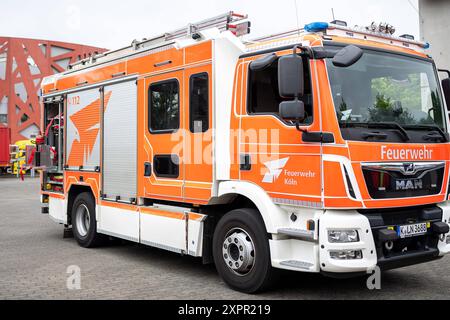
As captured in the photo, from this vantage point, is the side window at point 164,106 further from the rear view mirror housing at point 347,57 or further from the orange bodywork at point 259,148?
the rear view mirror housing at point 347,57

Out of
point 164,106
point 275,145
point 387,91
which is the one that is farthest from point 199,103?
point 387,91

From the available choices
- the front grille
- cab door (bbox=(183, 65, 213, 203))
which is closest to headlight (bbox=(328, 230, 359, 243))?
the front grille

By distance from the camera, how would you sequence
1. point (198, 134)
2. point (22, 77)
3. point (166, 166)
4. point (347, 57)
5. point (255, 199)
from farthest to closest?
point (22, 77) → point (166, 166) → point (198, 134) → point (255, 199) → point (347, 57)

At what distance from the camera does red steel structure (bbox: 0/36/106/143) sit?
49156mm

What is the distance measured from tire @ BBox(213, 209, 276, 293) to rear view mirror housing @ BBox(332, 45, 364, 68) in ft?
6.27

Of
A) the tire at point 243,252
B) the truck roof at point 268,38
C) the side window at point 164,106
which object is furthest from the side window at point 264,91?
the side window at point 164,106

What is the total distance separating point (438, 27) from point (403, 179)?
35.1 feet

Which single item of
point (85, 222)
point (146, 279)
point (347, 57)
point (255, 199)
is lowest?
point (146, 279)

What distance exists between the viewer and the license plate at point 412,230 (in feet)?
17.9

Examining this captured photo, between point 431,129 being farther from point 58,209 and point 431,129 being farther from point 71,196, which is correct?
point 58,209

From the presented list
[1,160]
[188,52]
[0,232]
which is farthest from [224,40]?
[1,160]

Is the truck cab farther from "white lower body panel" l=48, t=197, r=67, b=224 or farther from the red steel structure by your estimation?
the red steel structure

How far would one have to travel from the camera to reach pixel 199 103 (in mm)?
6590

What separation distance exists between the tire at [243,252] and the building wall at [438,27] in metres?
10.6
